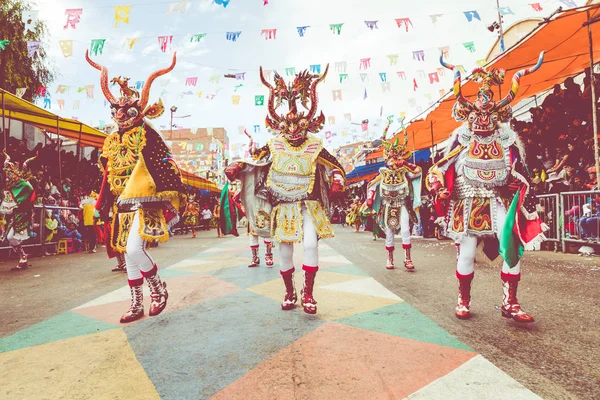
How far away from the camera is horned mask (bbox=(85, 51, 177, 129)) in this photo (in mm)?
3645

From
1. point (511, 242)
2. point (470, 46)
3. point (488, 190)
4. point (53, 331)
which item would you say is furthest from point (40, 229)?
point (470, 46)

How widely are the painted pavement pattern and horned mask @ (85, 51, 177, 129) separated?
6.03 ft

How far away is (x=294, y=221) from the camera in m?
3.75

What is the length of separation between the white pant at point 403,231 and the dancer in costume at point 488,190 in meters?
2.71

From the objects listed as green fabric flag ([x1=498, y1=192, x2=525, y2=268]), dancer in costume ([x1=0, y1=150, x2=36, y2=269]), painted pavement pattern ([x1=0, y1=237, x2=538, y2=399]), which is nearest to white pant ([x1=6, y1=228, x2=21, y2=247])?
dancer in costume ([x1=0, y1=150, x2=36, y2=269])

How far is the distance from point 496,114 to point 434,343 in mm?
2100

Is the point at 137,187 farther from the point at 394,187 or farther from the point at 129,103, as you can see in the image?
the point at 394,187

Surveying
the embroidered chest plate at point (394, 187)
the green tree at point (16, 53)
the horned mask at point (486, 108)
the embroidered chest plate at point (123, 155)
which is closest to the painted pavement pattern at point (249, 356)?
the embroidered chest plate at point (123, 155)

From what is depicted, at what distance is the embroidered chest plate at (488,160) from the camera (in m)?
3.37

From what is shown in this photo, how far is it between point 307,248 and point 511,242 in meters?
1.72

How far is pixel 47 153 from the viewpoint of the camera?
13.2 meters

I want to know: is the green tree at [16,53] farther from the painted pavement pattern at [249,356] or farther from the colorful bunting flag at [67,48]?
the painted pavement pattern at [249,356]

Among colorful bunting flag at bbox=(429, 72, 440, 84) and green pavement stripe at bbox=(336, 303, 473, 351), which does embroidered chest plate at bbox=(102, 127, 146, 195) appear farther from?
colorful bunting flag at bbox=(429, 72, 440, 84)

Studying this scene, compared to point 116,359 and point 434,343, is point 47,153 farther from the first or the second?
point 434,343
